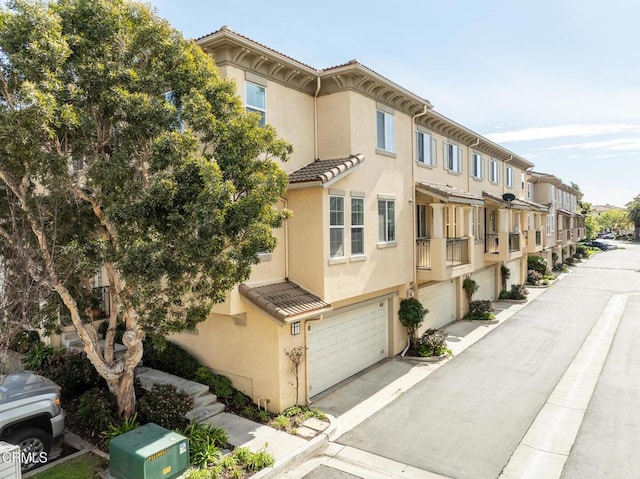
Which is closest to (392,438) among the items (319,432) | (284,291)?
(319,432)

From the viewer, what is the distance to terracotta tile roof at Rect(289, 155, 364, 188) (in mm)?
11148

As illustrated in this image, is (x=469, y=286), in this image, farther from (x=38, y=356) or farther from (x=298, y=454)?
(x=38, y=356)

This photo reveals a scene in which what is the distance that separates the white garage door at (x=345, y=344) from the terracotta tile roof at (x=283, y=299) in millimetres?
990

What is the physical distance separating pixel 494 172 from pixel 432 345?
15.6 metres

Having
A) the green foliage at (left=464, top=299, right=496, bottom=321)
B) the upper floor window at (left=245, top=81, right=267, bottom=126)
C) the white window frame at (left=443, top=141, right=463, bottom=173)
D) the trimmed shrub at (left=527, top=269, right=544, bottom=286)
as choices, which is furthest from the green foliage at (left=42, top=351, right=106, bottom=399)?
the trimmed shrub at (left=527, top=269, right=544, bottom=286)

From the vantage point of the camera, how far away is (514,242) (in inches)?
994

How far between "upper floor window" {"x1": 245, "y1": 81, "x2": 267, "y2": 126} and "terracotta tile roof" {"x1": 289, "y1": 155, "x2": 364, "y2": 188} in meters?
1.86

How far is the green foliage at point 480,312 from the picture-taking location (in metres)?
22.0

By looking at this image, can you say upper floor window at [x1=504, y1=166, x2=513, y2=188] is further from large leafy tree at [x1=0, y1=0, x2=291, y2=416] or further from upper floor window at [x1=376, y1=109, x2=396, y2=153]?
large leafy tree at [x1=0, y1=0, x2=291, y2=416]

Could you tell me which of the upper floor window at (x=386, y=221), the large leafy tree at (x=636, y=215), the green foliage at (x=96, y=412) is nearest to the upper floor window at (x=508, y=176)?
the upper floor window at (x=386, y=221)

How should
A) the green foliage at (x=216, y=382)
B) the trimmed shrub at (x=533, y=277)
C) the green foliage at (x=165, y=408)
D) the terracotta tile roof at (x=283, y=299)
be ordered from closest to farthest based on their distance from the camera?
1. the green foliage at (x=165, y=408)
2. the terracotta tile roof at (x=283, y=299)
3. the green foliage at (x=216, y=382)
4. the trimmed shrub at (x=533, y=277)

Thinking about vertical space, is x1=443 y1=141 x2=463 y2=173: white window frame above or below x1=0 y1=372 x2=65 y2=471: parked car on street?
above

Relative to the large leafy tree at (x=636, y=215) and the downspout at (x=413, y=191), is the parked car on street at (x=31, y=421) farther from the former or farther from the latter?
the large leafy tree at (x=636, y=215)

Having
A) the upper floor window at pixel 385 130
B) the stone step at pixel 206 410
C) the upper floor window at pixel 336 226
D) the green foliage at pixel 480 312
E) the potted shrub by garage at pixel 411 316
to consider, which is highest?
the upper floor window at pixel 385 130
